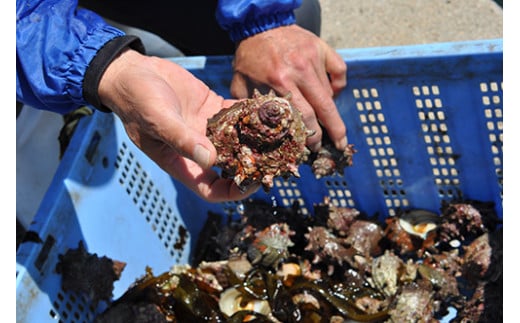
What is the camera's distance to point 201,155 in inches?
91.1

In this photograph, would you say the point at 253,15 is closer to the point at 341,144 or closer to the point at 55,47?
the point at 341,144

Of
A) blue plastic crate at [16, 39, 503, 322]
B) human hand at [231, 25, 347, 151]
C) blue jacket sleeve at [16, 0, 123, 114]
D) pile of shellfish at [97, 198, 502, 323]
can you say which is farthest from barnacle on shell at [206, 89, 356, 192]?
pile of shellfish at [97, 198, 502, 323]

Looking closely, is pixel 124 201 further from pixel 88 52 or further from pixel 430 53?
pixel 430 53

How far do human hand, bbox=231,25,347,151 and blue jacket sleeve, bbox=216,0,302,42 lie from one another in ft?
0.11

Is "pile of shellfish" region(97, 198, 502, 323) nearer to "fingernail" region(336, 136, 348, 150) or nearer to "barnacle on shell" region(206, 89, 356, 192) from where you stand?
"fingernail" region(336, 136, 348, 150)

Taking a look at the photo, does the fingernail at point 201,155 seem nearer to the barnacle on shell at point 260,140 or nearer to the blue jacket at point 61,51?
the barnacle on shell at point 260,140

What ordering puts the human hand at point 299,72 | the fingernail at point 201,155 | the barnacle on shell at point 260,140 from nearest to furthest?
1. the fingernail at point 201,155
2. the barnacle on shell at point 260,140
3. the human hand at point 299,72

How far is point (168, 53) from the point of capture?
413cm

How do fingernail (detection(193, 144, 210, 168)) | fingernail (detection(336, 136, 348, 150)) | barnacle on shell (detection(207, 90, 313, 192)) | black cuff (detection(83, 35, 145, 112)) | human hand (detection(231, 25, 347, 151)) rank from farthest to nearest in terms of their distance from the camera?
1. fingernail (detection(336, 136, 348, 150))
2. human hand (detection(231, 25, 347, 151))
3. black cuff (detection(83, 35, 145, 112))
4. barnacle on shell (detection(207, 90, 313, 192))
5. fingernail (detection(193, 144, 210, 168))

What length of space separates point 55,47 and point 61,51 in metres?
0.04

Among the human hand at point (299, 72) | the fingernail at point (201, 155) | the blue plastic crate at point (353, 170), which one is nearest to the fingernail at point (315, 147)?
the human hand at point (299, 72)

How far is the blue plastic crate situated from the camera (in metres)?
2.94

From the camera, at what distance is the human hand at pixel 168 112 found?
2.37 m

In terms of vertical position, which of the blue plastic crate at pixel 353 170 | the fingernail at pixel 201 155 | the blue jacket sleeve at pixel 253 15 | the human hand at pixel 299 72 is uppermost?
the blue jacket sleeve at pixel 253 15
